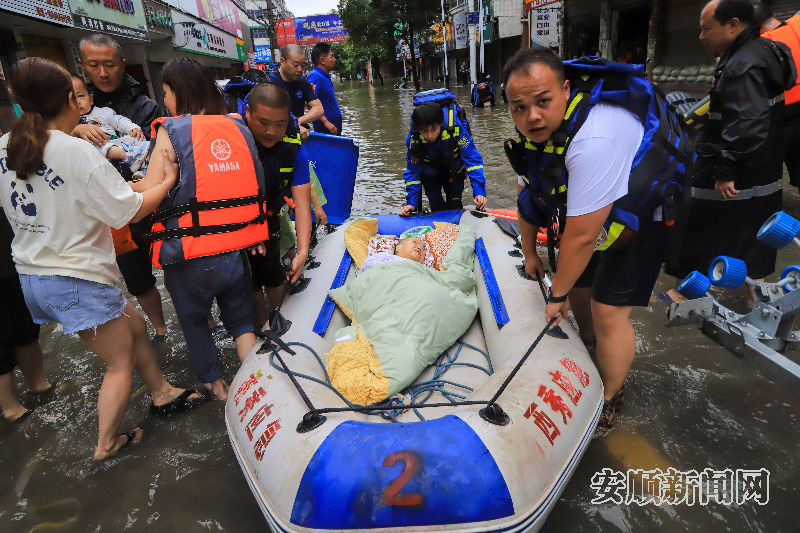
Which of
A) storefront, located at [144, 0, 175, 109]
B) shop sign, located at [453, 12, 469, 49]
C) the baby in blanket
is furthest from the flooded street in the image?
shop sign, located at [453, 12, 469, 49]

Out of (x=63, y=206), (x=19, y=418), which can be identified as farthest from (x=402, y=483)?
(x=19, y=418)

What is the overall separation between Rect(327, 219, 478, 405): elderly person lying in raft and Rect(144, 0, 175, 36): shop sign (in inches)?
547

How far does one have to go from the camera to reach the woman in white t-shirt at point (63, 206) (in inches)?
66.7

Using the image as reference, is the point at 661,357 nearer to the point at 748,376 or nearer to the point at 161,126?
the point at 748,376

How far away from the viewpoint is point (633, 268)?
1.88m

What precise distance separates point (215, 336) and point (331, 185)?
1.55 metres

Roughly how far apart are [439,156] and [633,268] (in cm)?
212

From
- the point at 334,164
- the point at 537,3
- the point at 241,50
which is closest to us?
the point at 334,164

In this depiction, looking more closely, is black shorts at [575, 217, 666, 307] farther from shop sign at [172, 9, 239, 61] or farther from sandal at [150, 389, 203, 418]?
shop sign at [172, 9, 239, 61]

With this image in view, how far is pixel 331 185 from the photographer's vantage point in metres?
4.01

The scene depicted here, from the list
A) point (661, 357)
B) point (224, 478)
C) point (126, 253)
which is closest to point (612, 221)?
point (661, 357)

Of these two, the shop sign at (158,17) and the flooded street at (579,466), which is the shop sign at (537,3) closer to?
Result: the shop sign at (158,17)

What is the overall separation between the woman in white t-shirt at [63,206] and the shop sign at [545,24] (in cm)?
1561

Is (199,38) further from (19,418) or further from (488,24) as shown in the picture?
(19,418)
